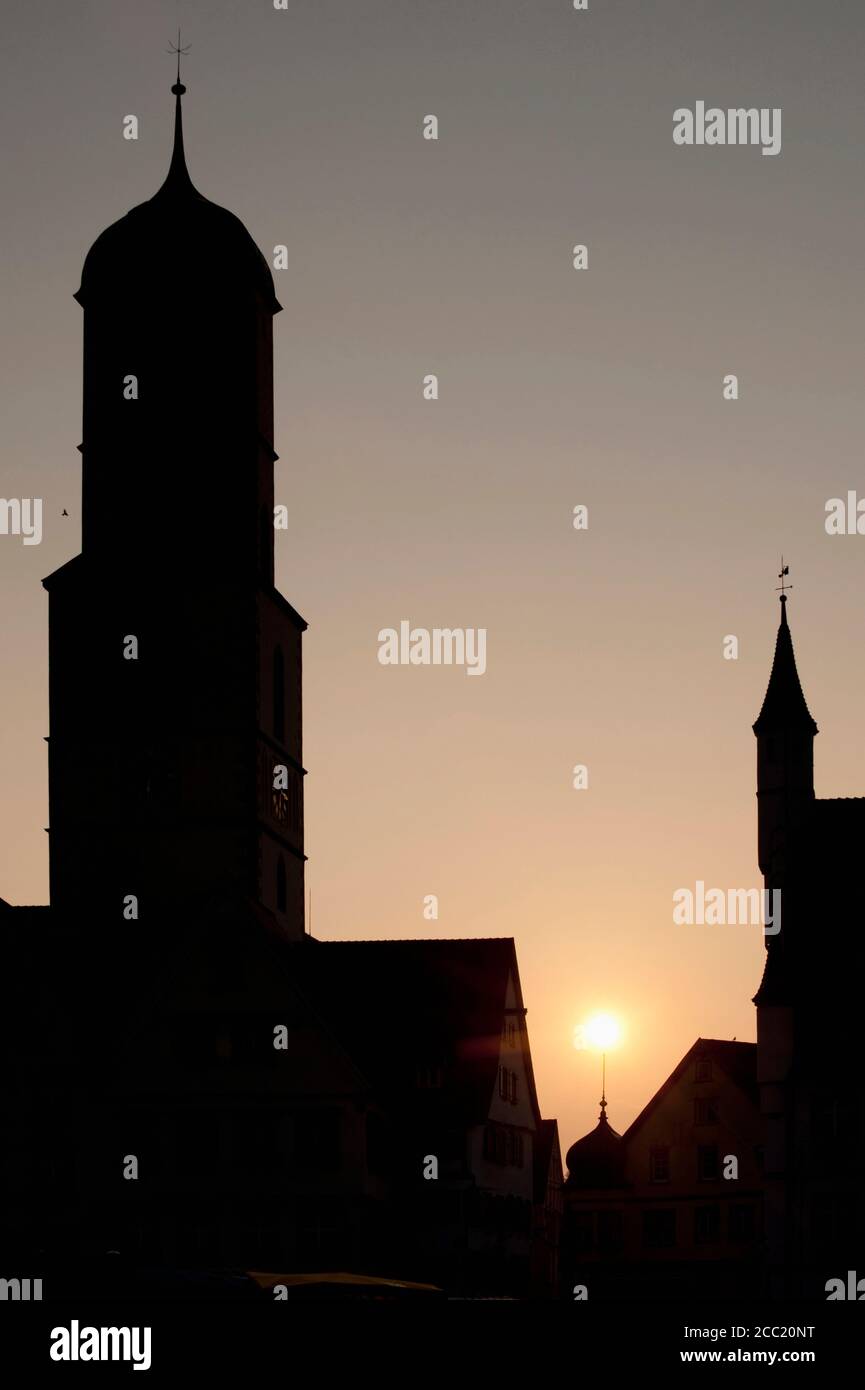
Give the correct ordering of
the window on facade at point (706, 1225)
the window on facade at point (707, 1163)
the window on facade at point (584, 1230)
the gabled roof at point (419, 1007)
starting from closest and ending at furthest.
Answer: the gabled roof at point (419, 1007)
the window on facade at point (707, 1163)
the window on facade at point (706, 1225)
the window on facade at point (584, 1230)

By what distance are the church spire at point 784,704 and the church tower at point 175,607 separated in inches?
598

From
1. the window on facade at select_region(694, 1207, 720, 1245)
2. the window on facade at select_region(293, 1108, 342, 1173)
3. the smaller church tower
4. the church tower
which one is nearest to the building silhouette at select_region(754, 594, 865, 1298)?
the smaller church tower

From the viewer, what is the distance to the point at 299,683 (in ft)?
296

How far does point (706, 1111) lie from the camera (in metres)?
105

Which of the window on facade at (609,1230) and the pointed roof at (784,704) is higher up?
the pointed roof at (784,704)

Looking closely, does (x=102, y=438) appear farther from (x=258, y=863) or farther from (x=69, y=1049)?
(x=69, y=1049)

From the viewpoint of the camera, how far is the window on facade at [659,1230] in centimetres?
10681

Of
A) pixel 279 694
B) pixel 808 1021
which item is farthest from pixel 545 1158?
pixel 279 694

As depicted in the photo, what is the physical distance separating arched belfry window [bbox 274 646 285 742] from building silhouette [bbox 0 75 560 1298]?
0.54 feet

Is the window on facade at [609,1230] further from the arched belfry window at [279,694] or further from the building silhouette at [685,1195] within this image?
the arched belfry window at [279,694]

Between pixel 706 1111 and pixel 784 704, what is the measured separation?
22897 millimetres

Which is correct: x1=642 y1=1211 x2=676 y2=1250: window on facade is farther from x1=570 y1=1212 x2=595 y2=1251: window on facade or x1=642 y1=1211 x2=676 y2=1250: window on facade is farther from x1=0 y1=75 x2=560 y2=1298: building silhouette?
x1=0 y1=75 x2=560 y2=1298: building silhouette

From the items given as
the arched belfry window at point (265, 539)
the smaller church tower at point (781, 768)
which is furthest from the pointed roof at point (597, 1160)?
the arched belfry window at point (265, 539)
